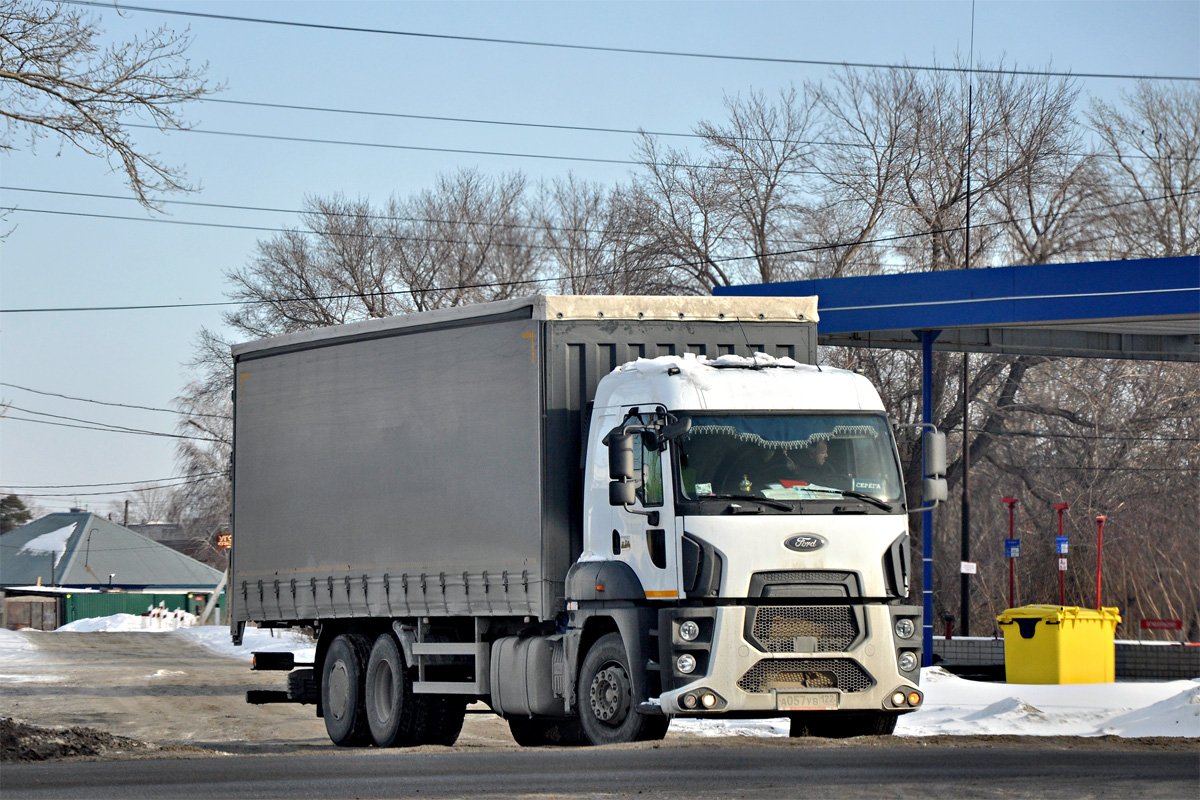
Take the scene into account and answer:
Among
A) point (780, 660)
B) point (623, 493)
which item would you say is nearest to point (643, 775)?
point (780, 660)

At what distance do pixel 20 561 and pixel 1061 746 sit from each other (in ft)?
321

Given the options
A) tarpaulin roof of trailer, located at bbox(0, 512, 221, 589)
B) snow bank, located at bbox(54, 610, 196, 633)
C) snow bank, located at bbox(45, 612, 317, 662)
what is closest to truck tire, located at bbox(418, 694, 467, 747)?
snow bank, located at bbox(45, 612, 317, 662)

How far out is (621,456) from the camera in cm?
1245

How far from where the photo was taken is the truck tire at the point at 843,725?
523 inches

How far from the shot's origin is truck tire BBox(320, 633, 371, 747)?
1630cm

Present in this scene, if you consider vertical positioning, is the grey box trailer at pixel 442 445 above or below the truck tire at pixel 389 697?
above

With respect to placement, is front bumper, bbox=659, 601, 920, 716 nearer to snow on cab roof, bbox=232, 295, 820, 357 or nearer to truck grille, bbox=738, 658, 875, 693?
truck grille, bbox=738, 658, 875, 693

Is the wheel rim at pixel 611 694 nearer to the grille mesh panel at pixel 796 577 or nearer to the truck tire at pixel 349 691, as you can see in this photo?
the grille mesh panel at pixel 796 577

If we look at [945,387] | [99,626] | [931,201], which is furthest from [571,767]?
[99,626]

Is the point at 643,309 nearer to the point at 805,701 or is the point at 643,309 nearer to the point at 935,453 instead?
the point at 935,453

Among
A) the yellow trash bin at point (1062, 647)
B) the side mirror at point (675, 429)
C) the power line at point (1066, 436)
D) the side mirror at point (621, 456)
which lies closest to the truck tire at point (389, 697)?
the side mirror at point (621, 456)

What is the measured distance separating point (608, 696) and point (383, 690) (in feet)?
12.3

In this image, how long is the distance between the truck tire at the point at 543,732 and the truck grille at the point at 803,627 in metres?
4.53

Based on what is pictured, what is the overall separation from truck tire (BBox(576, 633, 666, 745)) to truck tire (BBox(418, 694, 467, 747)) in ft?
8.65
